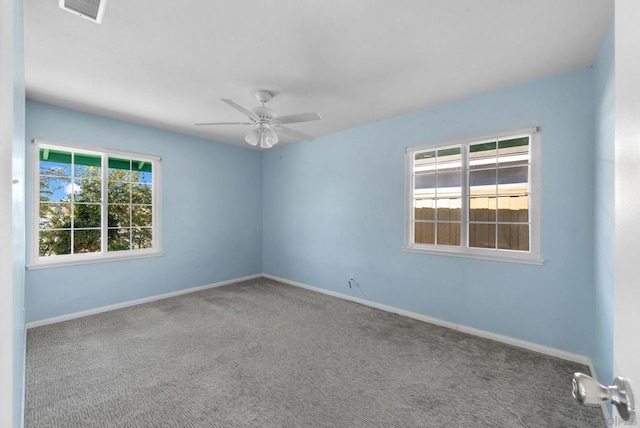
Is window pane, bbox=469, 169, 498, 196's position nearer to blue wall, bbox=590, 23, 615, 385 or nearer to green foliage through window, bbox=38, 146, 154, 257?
blue wall, bbox=590, 23, 615, 385

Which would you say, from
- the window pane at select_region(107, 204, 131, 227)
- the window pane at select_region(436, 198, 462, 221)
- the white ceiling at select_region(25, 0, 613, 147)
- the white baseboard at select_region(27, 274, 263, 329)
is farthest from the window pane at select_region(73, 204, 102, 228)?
the window pane at select_region(436, 198, 462, 221)

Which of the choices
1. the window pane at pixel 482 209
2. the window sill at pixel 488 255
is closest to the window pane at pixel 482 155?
the window pane at pixel 482 209

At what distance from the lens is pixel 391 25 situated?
1996mm

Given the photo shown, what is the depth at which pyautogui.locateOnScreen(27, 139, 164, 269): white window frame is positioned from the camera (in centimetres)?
332

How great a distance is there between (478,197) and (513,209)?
1.18 ft

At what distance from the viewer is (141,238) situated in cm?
428

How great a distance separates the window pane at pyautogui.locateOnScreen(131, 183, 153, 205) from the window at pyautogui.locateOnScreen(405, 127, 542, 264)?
3830mm

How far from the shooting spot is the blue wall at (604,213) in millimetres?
1876

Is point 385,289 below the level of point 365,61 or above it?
below

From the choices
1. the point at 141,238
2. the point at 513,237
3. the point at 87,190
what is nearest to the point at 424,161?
the point at 513,237

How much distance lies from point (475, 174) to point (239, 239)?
13.3ft

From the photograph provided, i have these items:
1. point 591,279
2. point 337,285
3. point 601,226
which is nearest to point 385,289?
point 337,285

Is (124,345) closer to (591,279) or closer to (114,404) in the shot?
(114,404)

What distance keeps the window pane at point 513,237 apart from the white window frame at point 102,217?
15.0 feet
